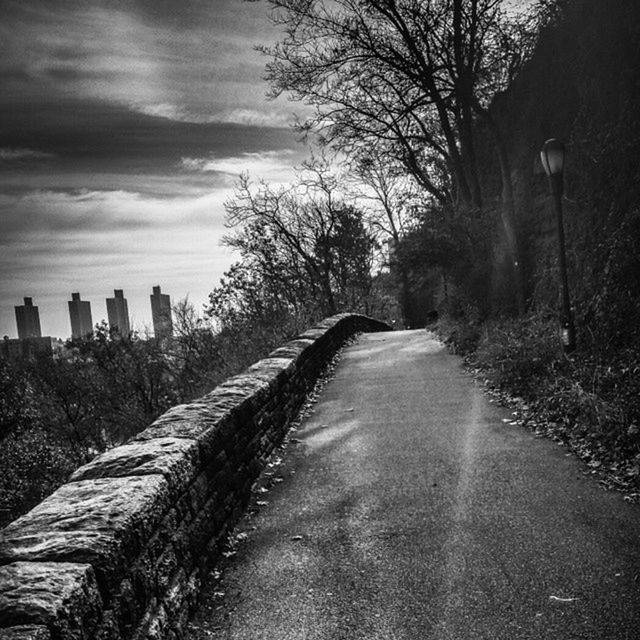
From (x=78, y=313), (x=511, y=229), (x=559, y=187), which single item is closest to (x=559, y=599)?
(x=559, y=187)

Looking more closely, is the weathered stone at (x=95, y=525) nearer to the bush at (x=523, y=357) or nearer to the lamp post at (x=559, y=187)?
the bush at (x=523, y=357)

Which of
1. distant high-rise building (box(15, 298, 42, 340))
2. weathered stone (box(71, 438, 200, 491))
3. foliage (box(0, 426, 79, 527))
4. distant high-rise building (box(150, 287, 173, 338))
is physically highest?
distant high-rise building (box(15, 298, 42, 340))

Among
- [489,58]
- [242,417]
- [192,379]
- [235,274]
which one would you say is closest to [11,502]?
[192,379]

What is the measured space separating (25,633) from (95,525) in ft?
2.13

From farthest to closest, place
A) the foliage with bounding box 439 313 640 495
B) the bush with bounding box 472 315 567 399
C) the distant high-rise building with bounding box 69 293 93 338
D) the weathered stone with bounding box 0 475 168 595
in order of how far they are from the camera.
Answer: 1. the distant high-rise building with bounding box 69 293 93 338
2. the bush with bounding box 472 315 567 399
3. the foliage with bounding box 439 313 640 495
4. the weathered stone with bounding box 0 475 168 595

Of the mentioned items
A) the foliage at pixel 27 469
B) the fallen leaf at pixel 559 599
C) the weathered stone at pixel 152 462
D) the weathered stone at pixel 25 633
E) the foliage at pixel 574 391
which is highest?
the weathered stone at pixel 152 462

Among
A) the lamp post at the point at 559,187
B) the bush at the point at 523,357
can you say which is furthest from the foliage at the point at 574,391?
the lamp post at the point at 559,187

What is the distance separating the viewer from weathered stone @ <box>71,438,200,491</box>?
271cm

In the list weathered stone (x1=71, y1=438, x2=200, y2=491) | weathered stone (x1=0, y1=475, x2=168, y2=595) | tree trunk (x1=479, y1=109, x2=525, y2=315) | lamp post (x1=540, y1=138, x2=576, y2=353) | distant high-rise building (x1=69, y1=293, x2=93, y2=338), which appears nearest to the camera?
weathered stone (x1=0, y1=475, x2=168, y2=595)

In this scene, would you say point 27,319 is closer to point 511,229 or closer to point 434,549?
point 511,229

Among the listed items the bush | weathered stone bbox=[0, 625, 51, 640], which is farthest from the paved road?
the bush

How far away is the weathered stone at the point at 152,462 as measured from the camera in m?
2.71

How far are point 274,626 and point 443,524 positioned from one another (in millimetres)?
1398

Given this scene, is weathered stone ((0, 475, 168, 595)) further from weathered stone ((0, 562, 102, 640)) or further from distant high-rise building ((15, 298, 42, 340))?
distant high-rise building ((15, 298, 42, 340))
